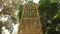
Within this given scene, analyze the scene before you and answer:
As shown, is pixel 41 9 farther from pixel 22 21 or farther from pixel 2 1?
pixel 2 1

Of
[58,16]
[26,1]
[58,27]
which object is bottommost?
[58,27]

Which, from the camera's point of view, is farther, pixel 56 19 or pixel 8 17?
pixel 8 17

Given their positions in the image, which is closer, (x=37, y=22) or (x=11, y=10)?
(x=37, y=22)

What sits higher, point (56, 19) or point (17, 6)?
point (17, 6)

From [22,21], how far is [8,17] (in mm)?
276

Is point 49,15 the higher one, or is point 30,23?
point 49,15

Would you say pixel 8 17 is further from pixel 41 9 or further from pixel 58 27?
pixel 58 27

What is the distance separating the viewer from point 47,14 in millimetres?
2373

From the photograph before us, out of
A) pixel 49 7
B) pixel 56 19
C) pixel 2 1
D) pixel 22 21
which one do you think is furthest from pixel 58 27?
pixel 2 1

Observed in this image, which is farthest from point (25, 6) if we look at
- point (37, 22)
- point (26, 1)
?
point (37, 22)

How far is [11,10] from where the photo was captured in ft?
8.43

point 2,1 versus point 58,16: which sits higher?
point 2,1

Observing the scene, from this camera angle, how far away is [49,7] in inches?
93.4

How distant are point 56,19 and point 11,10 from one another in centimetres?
68
